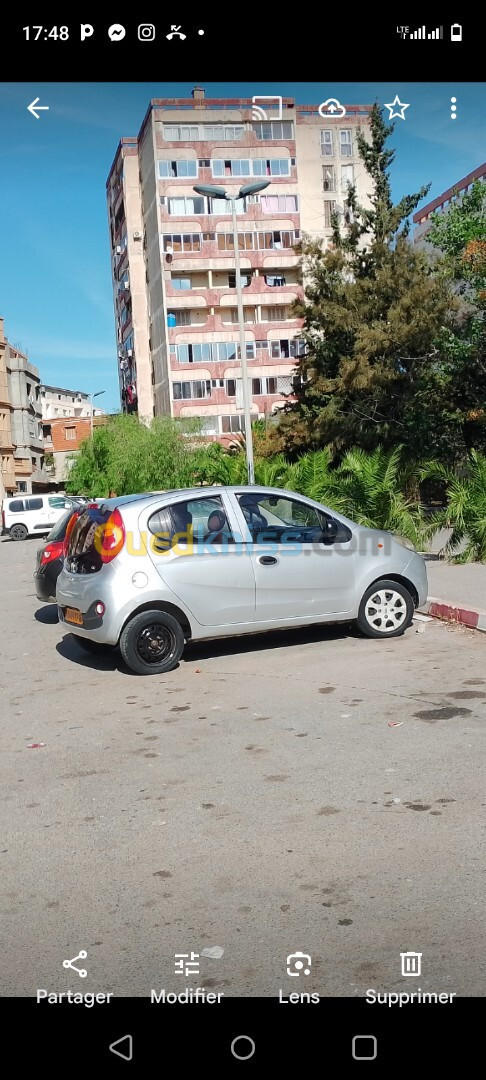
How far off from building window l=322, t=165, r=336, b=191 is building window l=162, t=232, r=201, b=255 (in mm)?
12237

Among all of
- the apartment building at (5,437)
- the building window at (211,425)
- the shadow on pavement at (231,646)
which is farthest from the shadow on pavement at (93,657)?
the apartment building at (5,437)

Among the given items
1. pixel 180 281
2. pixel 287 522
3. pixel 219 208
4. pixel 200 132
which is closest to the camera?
pixel 287 522

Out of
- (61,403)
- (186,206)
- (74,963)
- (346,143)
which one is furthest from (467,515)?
(61,403)

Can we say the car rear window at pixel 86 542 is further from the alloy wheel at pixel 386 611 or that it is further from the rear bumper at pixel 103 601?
the alloy wheel at pixel 386 611

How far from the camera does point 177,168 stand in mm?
66000

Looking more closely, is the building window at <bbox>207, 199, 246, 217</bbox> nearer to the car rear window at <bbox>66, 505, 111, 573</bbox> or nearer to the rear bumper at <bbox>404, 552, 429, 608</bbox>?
the rear bumper at <bbox>404, 552, 429, 608</bbox>

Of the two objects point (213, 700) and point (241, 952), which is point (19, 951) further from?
point (213, 700)

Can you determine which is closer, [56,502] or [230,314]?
[56,502]

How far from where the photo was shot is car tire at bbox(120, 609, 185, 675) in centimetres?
864

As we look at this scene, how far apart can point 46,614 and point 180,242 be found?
2243 inches

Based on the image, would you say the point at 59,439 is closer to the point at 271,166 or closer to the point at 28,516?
the point at 271,166
